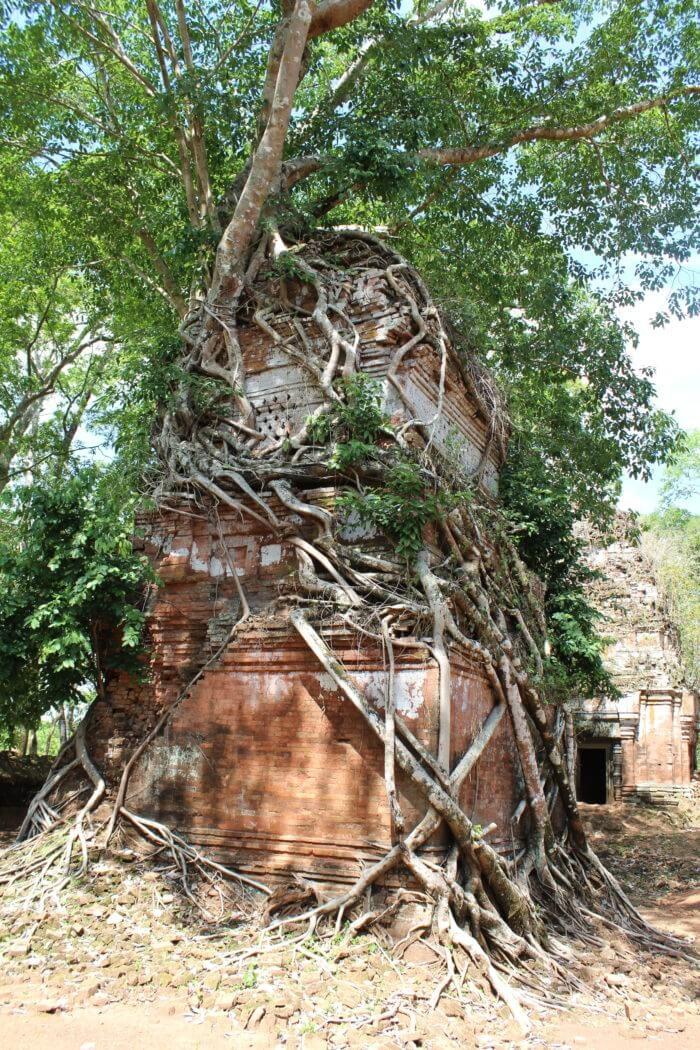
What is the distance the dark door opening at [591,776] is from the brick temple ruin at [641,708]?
0.35m

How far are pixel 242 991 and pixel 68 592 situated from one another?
312 cm

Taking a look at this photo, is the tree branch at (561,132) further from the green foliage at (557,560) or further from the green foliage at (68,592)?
the green foliage at (68,592)

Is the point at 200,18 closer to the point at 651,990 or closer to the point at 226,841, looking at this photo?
the point at 226,841

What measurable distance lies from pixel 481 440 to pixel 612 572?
889cm

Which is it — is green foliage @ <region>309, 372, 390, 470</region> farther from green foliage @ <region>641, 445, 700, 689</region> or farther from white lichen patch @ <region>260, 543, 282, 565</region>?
green foliage @ <region>641, 445, 700, 689</region>

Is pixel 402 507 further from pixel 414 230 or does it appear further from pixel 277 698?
pixel 414 230

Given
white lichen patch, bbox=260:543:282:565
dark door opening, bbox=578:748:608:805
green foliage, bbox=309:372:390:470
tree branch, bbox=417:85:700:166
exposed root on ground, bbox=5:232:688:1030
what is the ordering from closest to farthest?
1. exposed root on ground, bbox=5:232:688:1030
2. green foliage, bbox=309:372:390:470
3. white lichen patch, bbox=260:543:282:565
4. tree branch, bbox=417:85:700:166
5. dark door opening, bbox=578:748:608:805

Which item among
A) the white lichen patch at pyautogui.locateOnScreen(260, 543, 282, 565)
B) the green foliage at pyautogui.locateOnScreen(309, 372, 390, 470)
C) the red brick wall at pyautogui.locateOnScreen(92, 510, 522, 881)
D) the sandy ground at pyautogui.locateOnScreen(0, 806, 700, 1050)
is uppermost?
the green foliage at pyautogui.locateOnScreen(309, 372, 390, 470)

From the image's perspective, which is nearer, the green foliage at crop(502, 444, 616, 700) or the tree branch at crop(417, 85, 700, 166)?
the green foliage at crop(502, 444, 616, 700)

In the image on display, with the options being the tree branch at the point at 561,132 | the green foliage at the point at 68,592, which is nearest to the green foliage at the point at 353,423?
the green foliage at the point at 68,592

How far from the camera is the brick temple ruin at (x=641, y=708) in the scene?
47.1 ft

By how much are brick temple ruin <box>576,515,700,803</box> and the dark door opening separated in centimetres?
35

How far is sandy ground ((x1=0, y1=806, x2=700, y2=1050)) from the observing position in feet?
13.2

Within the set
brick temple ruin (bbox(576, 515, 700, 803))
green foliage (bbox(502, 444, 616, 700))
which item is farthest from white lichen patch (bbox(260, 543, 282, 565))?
brick temple ruin (bbox(576, 515, 700, 803))
